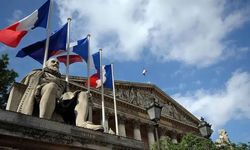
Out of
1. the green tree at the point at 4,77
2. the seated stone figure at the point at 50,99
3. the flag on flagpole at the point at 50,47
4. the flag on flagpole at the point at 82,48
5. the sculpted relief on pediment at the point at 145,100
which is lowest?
the seated stone figure at the point at 50,99

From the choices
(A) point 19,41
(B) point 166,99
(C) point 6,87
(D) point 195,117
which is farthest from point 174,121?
(A) point 19,41

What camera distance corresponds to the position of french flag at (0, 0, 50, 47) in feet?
34.9

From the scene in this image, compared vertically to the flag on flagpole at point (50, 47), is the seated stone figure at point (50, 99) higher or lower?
lower

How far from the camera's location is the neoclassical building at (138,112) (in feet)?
104

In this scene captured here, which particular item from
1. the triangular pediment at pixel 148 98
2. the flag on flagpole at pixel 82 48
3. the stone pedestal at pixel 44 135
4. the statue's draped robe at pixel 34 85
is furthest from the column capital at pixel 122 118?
the stone pedestal at pixel 44 135

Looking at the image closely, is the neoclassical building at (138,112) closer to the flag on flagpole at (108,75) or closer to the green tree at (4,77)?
the green tree at (4,77)

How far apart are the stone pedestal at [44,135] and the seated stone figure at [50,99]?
315 mm

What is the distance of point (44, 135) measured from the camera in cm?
452

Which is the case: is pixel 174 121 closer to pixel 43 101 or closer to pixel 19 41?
pixel 19 41

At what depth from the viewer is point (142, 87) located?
4144cm

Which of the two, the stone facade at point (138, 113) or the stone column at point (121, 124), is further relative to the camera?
the stone column at point (121, 124)

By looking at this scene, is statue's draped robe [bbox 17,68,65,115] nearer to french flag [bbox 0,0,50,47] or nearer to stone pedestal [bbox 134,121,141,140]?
french flag [bbox 0,0,50,47]

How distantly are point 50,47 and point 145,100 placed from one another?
28.3m

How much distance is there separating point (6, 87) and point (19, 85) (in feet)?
54.4
